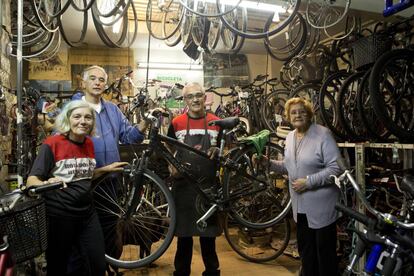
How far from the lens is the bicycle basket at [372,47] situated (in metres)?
3.72

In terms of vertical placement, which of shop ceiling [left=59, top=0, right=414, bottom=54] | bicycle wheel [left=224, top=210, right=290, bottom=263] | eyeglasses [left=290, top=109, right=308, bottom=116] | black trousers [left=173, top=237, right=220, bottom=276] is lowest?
bicycle wheel [left=224, top=210, right=290, bottom=263]

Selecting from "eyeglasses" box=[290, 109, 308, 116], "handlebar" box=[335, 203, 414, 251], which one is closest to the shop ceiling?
"eyeglasses" box=[290, 109, 308, 116]

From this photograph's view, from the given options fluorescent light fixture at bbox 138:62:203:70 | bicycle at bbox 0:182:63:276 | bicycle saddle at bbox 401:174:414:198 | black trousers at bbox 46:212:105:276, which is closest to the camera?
bicycle at bbox 0:182:63:276

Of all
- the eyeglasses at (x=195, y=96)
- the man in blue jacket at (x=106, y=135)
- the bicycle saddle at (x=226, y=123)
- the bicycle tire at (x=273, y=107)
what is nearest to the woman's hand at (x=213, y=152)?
the bicycle saddle at (x=226, y=123)

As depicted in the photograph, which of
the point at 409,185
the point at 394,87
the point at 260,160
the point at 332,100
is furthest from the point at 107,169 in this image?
the point at 332,100

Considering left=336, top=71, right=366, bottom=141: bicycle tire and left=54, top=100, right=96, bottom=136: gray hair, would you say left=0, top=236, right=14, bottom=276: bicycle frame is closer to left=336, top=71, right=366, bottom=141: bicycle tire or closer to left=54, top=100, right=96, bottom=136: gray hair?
left=54, top=100, right=96, bottom=136: gray hair

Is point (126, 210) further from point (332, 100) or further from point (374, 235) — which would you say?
point (332, 100)

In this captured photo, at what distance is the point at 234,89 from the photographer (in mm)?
6859

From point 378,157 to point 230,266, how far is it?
232 centimetres

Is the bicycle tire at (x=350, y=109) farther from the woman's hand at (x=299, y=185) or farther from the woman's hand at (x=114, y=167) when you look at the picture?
the woman's hand at (x=114, y=167)

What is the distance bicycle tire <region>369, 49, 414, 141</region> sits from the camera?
3121 millimetres

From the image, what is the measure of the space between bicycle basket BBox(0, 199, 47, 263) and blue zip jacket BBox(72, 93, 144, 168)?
0.83 m

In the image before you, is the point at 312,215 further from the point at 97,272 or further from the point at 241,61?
the point at 241,61

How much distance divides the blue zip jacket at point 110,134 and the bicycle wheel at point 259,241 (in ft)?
6.34
